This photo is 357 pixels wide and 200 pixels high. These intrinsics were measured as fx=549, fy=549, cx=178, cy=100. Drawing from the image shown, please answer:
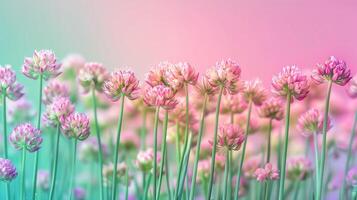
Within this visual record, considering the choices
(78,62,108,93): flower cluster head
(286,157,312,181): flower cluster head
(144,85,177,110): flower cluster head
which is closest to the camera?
(144,85,177,110): flower cluster head

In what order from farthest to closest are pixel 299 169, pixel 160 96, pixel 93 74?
pixel 299 169 → pixel 93 74 → pixel 160 96

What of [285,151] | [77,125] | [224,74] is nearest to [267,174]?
[285,151]

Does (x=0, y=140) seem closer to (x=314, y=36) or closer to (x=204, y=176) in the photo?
(x=204, y=176)

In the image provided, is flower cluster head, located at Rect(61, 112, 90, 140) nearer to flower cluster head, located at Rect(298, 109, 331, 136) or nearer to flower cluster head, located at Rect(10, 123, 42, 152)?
flower cluster head, located at Rect(10, 123, 42, 152)

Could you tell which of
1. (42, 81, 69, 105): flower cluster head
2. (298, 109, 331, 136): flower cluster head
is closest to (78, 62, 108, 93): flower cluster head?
(42, 81, 69, 105): flower cluster head

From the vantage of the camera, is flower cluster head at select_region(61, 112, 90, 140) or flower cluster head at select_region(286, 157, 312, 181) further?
flower cluster head at select_region(286, 157, 312, 181)

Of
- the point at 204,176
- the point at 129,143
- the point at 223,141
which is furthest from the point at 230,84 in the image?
the point at 129,143

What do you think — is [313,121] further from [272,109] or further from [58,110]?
[58,110]

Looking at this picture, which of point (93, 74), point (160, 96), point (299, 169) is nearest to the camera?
point (160, 96)
